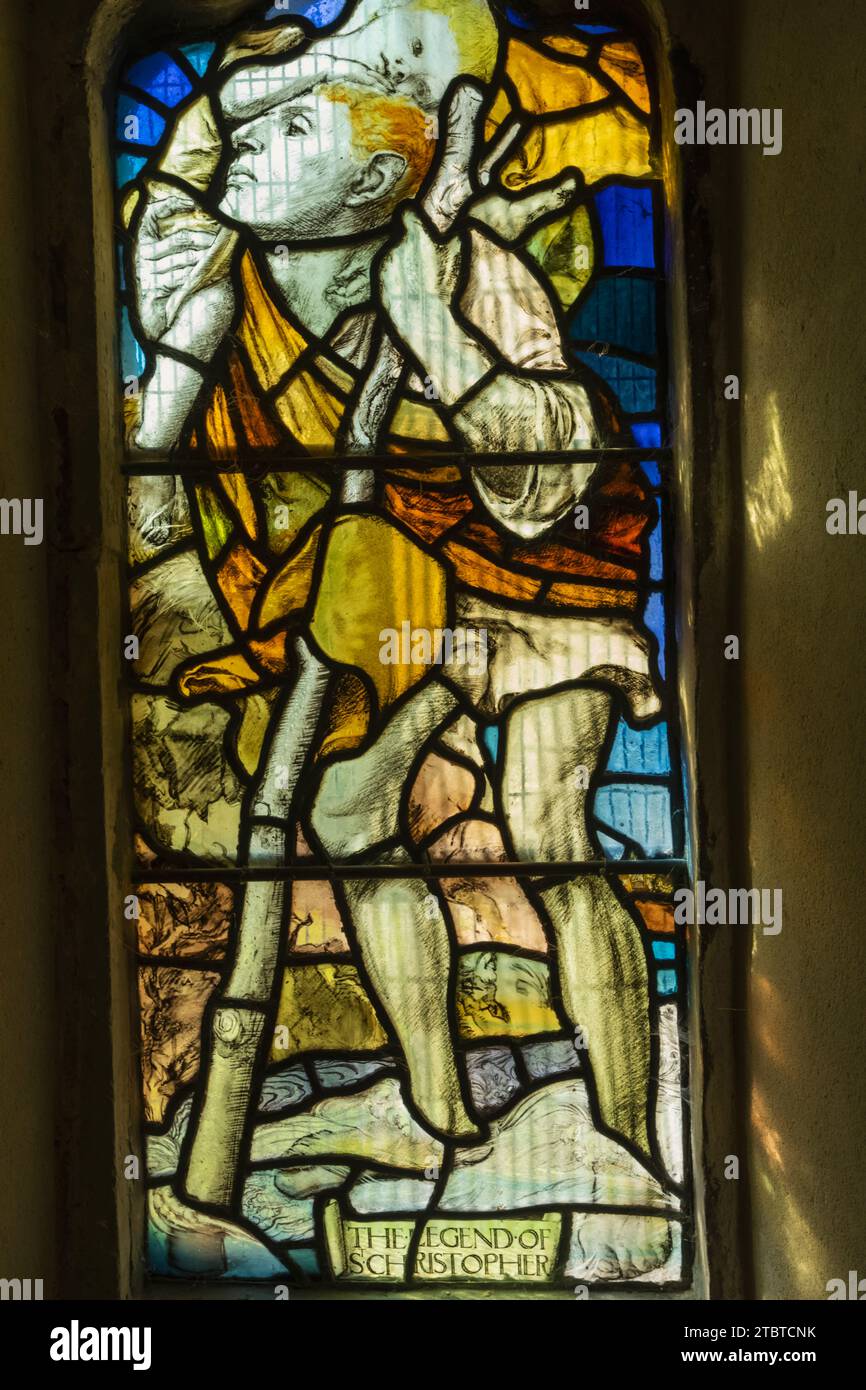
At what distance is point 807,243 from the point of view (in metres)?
2.09

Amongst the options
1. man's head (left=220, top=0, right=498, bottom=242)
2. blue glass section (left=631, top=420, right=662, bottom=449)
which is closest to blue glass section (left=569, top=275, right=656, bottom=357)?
blue glass section (left=631, top=420, right=662, bottom=449)

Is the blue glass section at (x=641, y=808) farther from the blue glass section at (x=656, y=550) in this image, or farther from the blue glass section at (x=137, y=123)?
the blue glass section at (x=137, y=123)

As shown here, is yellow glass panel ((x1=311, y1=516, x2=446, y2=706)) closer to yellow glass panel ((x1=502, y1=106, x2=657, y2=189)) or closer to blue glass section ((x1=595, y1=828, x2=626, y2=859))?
blue glass section ((x1=595, y1=828, x2=626, y2=859))

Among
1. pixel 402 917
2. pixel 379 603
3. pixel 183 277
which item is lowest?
pixel 402 917

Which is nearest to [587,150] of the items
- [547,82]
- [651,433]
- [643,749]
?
[547,82]

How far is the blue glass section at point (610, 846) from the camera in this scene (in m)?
2.56

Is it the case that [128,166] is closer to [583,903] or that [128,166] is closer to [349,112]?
[349,112]

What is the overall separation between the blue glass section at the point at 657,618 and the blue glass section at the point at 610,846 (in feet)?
1.06

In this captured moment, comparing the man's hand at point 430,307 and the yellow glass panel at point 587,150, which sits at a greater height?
the yellow glass panel at point 587,150

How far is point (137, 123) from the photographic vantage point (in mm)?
2604

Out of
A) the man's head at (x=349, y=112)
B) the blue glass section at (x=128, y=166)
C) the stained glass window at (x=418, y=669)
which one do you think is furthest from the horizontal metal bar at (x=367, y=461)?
the blue glass section at (x=128, y=166)

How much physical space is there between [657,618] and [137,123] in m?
1.36

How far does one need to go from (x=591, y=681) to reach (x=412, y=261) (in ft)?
2.81

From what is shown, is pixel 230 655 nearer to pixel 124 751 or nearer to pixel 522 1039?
pixel 124 751
